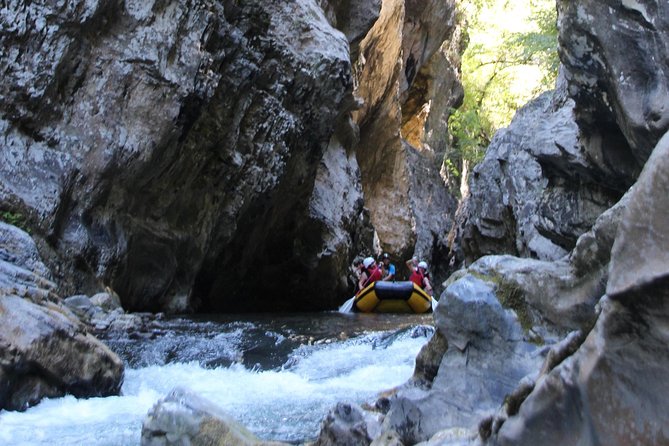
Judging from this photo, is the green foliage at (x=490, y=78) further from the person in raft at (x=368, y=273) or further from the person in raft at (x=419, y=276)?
the person in raft at (x=368, y=273)

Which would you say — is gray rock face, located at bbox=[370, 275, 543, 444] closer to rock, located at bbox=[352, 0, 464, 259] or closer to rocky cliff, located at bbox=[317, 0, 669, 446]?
rocky cliff, located at bbox=[317, 0, 669, 446]

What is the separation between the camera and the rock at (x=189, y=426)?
3631mm

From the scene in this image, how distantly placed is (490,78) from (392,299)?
18167 millimetres

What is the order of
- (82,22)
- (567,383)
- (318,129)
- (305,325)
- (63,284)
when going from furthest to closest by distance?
(318,129)
(305,325)
(82,22)
(63,284)
(567,383)

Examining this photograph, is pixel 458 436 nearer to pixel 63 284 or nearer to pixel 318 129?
pixel 63 284

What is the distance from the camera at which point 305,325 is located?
12.4 meters

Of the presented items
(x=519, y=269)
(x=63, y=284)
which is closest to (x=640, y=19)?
(x=519, y=269)

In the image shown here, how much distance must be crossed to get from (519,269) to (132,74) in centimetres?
747

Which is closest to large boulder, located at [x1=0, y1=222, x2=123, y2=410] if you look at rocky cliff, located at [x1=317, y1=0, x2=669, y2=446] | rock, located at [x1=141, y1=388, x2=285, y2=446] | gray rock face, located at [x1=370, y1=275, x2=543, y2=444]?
rock, located at [x1=141, y1=388, x2=285, y2=446]

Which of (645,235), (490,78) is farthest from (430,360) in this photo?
(490,78)

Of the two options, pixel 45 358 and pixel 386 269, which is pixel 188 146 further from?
pixel 386 269

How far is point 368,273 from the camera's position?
19.1m

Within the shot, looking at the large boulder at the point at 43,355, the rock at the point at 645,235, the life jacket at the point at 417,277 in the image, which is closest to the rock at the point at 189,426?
the large boulder at the point at 43,355

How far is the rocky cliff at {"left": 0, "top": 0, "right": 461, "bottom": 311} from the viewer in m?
9.33
